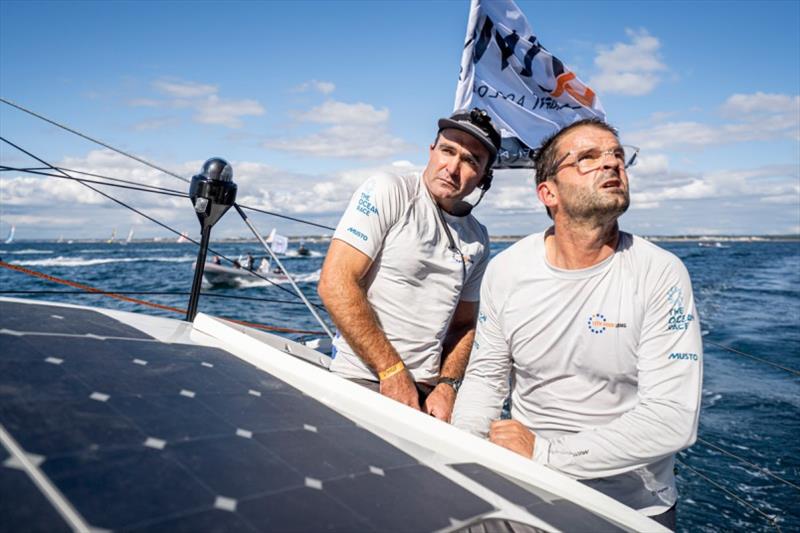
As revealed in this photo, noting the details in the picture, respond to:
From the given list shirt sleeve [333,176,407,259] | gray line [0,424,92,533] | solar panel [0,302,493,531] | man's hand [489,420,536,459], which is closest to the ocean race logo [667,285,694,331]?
man's hand [489,420,536,459]

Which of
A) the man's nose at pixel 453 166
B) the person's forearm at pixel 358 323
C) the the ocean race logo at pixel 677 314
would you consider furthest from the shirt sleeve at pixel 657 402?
the man's nose at pixel 453 166

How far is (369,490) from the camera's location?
1326mm

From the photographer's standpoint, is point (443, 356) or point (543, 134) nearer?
point (443, 356)

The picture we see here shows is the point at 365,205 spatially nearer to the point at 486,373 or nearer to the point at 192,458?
the point at 486,373

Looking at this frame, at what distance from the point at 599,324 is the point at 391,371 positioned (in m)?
1.08

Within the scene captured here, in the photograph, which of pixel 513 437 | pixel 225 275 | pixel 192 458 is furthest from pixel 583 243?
pixel 225 275

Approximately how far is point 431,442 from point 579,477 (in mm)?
732

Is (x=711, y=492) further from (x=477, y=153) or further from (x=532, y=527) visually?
(x=532, y=527)

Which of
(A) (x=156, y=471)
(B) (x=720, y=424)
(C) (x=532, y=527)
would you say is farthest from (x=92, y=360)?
(B) (x=720, y=424)

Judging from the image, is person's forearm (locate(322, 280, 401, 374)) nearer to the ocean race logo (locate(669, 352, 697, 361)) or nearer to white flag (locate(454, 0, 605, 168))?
the ocean race logo (locate(669, 352, 697, 361))

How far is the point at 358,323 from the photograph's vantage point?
2.82 metres

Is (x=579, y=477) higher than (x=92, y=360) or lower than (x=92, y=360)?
lower

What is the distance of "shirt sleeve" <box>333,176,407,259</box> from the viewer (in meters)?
2.87

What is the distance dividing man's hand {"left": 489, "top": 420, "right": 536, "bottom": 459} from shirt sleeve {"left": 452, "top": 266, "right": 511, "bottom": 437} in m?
0.19
